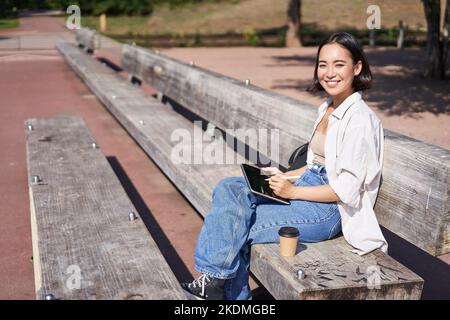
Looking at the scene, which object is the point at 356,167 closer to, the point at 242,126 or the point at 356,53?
the point at 356,53

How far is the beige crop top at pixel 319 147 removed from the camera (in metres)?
3.11

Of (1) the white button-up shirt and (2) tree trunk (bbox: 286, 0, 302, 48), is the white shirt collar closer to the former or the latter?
(1) the white button-up shirt

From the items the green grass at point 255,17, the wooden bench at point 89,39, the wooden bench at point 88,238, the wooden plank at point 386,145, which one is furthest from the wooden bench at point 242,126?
the green grass at point 255,17

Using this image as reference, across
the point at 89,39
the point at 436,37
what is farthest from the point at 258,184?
the point at 89,39

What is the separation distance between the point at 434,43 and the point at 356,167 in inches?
415

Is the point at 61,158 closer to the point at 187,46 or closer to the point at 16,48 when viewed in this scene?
the point at 16,48

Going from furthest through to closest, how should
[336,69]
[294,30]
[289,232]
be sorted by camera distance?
[294,30] < [336,69] < [289,232]

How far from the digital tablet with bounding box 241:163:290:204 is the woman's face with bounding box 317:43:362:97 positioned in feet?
1.90

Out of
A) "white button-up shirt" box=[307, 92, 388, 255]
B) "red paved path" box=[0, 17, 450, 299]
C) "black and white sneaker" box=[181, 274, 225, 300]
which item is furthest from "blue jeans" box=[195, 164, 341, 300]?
"red paved path" box=[0, 17, 450, 299]

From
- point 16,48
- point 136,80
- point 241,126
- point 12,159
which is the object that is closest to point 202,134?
point 241,126

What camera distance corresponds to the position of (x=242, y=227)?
2.81 metres

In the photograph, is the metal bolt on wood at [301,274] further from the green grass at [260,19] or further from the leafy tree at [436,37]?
the green grass at [260,19]

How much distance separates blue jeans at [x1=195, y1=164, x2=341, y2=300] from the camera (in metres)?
2.74
